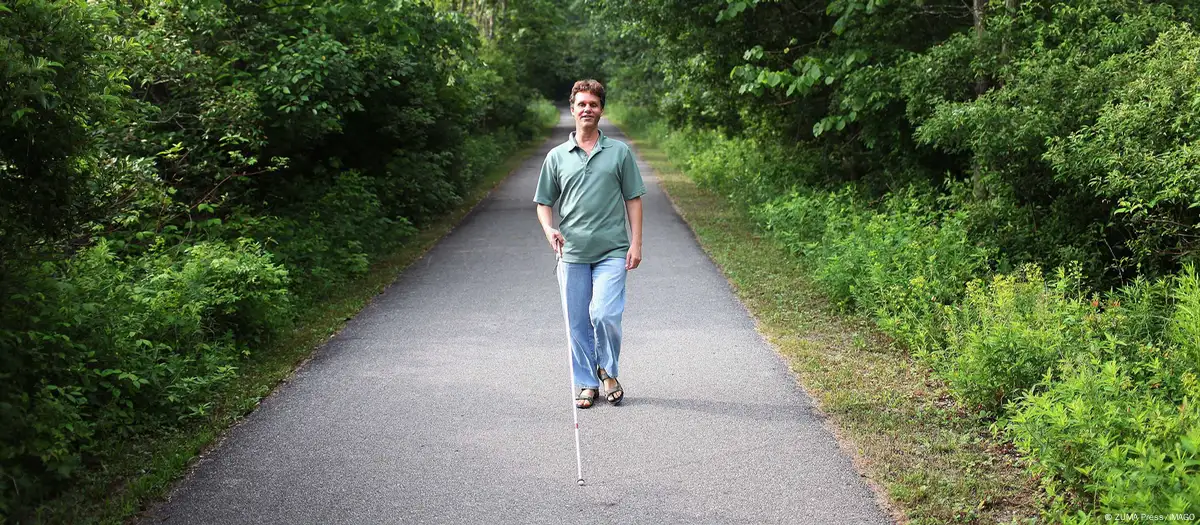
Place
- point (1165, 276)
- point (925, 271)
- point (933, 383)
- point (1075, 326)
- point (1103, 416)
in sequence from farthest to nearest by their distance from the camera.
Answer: point (925, 271)
point (1165, 276)
point (933, 383)
point (1075, 326)
point (1103, 416)

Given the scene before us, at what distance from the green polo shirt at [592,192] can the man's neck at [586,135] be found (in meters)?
0.04

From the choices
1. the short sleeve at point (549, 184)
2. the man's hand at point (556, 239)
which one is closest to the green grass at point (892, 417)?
the man's hand at point (556, 239)

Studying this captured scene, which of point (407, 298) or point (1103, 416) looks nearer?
point (1103, 416)

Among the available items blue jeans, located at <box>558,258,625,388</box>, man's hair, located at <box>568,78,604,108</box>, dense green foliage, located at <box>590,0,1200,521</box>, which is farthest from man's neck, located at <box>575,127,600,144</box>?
dense green foliage, located at <box>590,0,1200,521</box>

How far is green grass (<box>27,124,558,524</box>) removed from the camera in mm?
4508

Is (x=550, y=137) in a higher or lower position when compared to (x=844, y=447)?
lower

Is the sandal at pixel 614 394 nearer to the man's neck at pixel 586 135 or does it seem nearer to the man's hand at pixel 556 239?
the man's hand at pixel 556 239

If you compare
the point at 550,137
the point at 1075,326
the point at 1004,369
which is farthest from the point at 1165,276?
the point at 550,137

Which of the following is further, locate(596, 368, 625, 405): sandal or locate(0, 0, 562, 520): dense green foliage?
locate(596, 368, 625, 405): sandal

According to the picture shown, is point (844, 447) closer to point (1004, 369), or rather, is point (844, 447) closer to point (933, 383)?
point (1004, 369)

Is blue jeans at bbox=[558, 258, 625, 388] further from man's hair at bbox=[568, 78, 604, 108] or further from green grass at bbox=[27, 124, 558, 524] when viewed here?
green grass at bbox=[27, 124, 558, 524]

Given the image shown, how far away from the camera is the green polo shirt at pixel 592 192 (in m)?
6.00

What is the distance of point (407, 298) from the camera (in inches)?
394

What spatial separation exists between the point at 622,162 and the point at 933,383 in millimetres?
2504
